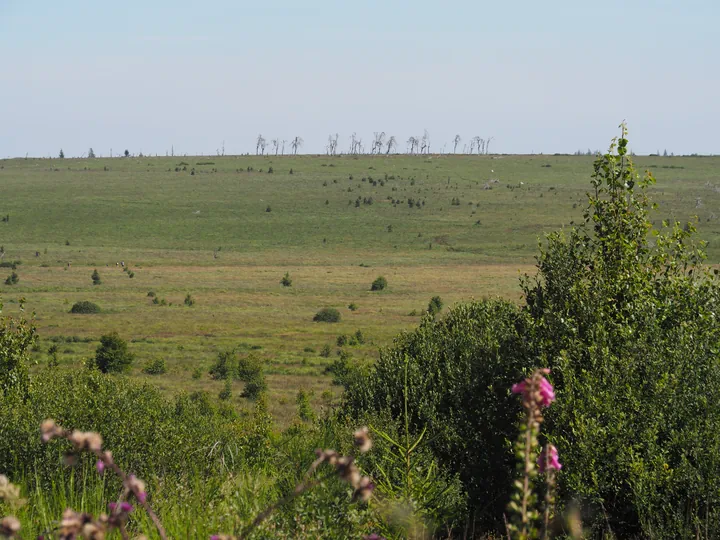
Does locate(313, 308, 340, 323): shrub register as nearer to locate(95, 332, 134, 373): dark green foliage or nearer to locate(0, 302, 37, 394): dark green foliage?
locate(95, 332, 134, 373): dark green foliage

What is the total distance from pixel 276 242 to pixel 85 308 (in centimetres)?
4990

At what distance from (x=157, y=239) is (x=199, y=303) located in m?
46.6

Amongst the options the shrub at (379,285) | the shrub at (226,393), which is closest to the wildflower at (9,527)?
the shrub at (226,393)

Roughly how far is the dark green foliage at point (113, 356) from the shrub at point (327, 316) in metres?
21.1

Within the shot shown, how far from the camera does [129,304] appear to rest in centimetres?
7388

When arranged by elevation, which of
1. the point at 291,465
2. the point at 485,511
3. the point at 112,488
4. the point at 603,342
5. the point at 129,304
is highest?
the point at 603,342

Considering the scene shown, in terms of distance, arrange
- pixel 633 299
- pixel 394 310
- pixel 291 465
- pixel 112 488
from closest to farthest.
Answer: pixel 291 465 → pixel 112 488 → pixel 633 299 → pixel 394 310

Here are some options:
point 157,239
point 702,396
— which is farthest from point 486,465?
point 157,239

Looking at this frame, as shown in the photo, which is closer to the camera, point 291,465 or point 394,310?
point 291,465

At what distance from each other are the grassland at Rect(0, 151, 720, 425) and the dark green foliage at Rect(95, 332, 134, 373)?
84 centimetres

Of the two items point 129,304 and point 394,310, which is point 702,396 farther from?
point 129,304

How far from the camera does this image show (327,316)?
6719cm

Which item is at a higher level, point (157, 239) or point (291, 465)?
point (291, 465)

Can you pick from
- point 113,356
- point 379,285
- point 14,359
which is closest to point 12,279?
point 379,285
